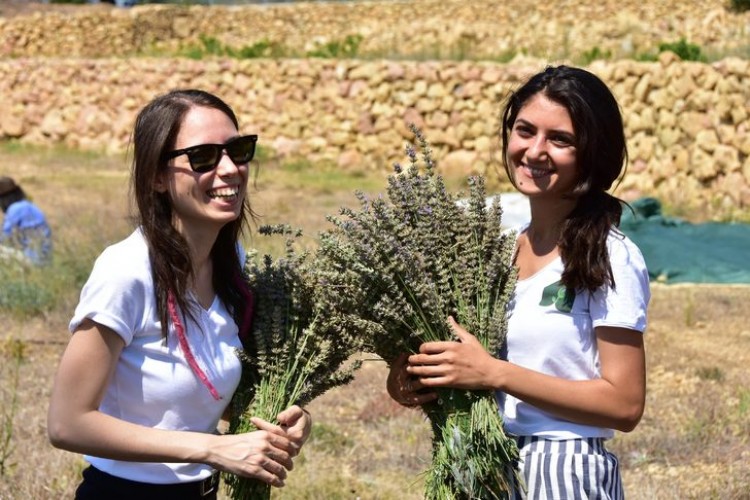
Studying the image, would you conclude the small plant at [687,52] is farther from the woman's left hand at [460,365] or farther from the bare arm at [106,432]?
the bare arm at [106,432]

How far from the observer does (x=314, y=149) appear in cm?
1714

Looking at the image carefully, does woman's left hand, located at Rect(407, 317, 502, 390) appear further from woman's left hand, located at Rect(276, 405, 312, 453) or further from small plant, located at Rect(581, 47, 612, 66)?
small plant, located at Rect(581, 47, 612, 66)

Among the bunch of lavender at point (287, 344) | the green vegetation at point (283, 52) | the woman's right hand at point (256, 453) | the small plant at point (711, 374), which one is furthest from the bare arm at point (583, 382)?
the green vegetation at point (283, 52)

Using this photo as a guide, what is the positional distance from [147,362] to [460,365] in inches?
27.5

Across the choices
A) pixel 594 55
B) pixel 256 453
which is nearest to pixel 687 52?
pixel 594 55

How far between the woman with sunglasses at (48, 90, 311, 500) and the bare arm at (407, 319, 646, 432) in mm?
441

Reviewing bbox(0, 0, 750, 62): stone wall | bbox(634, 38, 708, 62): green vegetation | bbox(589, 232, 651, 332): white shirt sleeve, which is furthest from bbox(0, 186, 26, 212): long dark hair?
bbox(0, 0, 750, 62): stone wall

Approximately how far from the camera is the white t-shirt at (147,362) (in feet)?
7.55

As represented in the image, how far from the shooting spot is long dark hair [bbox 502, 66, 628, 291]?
7.87ft

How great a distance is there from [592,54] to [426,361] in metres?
13.7

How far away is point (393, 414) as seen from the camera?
18.8ft

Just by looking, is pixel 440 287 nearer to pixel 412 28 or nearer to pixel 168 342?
pixel 168 342

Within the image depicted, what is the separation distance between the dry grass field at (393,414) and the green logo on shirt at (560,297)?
763 millimetres

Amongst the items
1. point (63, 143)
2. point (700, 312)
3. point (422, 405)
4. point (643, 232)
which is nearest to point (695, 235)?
point (643, 232)
